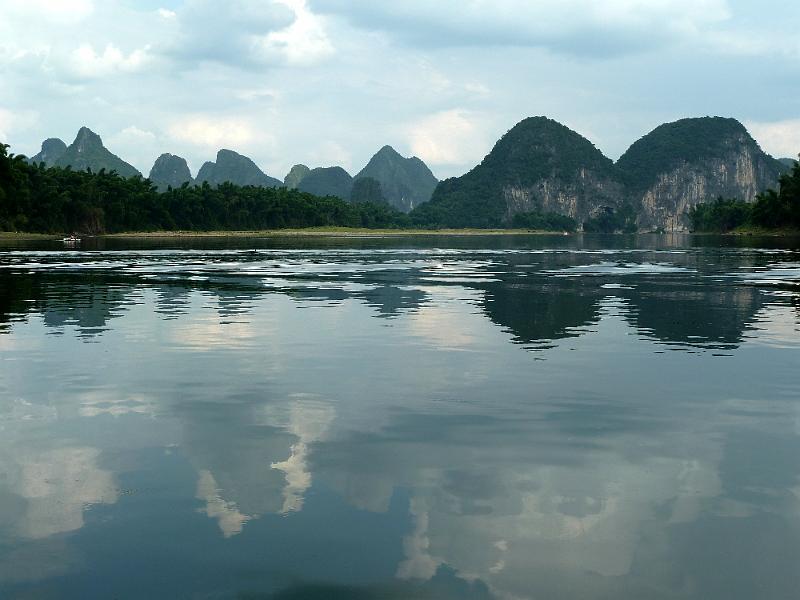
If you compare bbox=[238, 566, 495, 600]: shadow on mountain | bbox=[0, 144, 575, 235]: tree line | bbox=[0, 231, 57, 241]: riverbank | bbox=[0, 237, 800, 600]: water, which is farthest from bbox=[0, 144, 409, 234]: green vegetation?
bbox=[238, 566, 495, 600]: shadow on mountain

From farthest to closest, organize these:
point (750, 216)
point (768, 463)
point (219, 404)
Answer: point (750, 216)
point (219, 404)
point (768, 463)

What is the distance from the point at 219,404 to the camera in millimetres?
13680

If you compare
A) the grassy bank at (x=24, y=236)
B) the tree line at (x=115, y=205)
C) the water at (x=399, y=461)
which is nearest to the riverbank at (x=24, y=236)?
the grassy bank at (x=24, y=236)

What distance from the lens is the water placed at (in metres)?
7.08

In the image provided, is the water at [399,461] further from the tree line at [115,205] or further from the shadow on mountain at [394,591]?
the tree line at [115,205]

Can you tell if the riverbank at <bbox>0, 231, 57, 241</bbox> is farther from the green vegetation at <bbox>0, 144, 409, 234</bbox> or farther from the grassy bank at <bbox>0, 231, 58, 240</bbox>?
the green vegetation at <bbox>0, 144, 409, 234</bbox>

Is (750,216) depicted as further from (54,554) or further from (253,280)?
(54,554)

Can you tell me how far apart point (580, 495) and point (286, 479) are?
10.4ft

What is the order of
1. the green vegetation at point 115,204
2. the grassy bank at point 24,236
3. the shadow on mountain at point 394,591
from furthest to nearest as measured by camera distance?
the green vegetation at point 115,204, the grassy bank at point 24,236, the shadow on mountain at point 394,591

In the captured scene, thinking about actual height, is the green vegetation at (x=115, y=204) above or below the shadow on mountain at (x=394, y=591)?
above

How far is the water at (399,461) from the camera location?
7.08m

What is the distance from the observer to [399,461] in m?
10.3

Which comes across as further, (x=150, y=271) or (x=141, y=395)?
(x=150, y=271)

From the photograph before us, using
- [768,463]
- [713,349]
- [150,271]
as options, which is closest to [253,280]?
[150,271]
